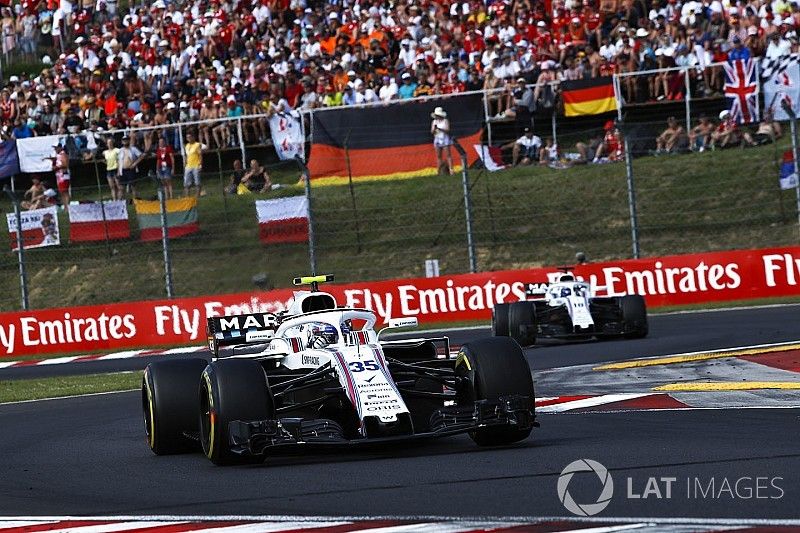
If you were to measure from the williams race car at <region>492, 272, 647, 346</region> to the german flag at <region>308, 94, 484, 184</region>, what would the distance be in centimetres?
743

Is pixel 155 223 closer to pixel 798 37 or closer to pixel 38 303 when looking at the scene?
pixel 38 303

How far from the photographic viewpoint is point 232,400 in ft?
29.9

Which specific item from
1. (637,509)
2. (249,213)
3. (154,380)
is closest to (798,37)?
(249,213)

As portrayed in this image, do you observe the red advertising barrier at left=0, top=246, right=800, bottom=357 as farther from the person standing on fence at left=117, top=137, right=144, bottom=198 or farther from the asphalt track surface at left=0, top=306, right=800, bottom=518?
the asphalt track surface at left=0, top=306, right=800, bottom=518

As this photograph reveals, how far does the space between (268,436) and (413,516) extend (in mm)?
2455

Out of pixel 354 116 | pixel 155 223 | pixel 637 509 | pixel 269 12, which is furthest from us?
pixel 269 12

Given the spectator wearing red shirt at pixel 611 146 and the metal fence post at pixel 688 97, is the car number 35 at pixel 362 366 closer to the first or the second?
the spectator wearing red shirt at pixel 611 146

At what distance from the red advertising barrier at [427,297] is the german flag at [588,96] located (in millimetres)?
4140

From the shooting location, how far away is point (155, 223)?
83.4ft

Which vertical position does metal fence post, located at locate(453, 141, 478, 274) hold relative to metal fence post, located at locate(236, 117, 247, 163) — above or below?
below

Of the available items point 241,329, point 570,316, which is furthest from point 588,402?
point 570,316

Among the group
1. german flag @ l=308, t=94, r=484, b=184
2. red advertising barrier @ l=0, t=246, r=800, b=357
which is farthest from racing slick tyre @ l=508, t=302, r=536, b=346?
german flag @ l=308, t=94, r=484, b=184

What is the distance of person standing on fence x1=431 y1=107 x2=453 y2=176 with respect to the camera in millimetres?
26234

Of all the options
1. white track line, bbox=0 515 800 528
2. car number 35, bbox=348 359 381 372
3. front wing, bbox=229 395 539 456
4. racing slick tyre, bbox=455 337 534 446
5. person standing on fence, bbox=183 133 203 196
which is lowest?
white track line, bbox=0 515 800 528
